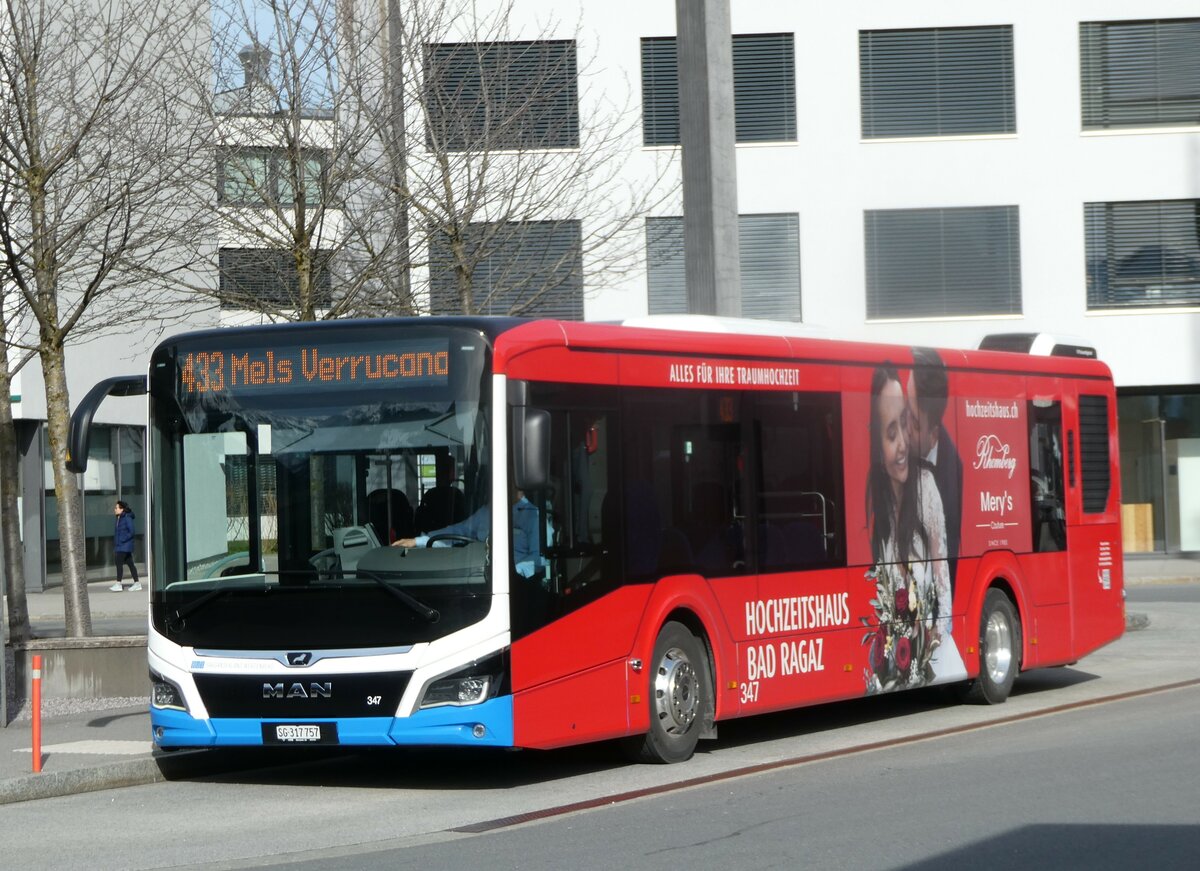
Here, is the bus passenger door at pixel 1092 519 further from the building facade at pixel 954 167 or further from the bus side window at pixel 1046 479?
the building facade at pixel 954 167

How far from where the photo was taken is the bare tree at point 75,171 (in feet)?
51.4

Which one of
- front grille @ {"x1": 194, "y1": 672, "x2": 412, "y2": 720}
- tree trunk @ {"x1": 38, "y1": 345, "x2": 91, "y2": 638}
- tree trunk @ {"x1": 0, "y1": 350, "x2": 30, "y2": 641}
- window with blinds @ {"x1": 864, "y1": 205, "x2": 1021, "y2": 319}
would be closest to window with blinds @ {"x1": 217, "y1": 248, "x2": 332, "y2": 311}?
A: tree trunk @ {"x1": 38, "y1": 345, "x2": 91, "y2": 638}

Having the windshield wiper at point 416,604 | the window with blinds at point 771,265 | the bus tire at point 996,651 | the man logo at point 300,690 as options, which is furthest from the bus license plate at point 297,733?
the window with blinds at point 771,265

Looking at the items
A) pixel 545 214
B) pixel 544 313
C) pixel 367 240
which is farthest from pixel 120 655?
pixel 544 313

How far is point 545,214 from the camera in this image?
2142cm

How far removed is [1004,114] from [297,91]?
19637 mm

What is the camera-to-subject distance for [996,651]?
15469 mm

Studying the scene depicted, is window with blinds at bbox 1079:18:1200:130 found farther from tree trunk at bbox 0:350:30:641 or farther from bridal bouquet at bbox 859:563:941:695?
tree trunk at bbox 0:350:30:641

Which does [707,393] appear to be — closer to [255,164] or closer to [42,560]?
[255,164]

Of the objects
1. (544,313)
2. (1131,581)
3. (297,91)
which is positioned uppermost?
(297,91)

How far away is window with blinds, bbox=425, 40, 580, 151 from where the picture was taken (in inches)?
771

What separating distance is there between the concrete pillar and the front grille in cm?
808

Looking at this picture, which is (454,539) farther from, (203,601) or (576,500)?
(203,601)

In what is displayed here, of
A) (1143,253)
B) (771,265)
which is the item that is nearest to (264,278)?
(771,265)
